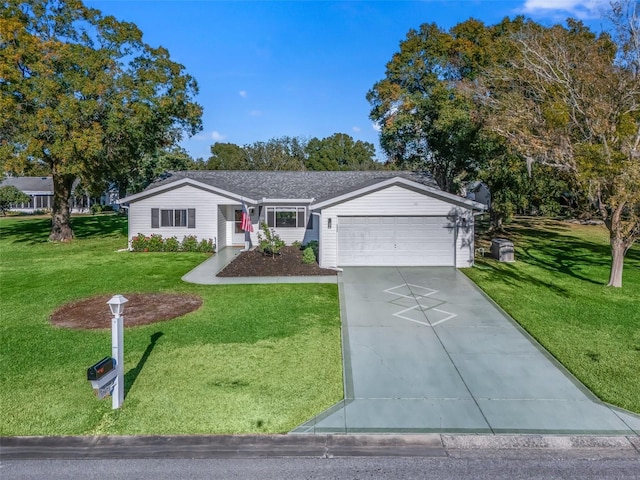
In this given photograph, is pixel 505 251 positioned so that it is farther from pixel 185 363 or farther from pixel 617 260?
pixel 185 363

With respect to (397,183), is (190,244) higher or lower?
lower

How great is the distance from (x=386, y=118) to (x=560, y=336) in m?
20.4

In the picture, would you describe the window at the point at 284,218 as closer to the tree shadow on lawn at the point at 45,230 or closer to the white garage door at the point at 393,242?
the white garage door at the point at 393,242

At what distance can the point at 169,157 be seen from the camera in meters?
39.7

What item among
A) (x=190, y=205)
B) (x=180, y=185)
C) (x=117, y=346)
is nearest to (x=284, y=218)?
(x=190, y=205)

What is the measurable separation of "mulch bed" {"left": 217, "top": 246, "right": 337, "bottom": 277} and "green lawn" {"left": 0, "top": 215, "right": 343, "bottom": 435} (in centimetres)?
199

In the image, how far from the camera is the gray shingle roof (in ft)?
75.9

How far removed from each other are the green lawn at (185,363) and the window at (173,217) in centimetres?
764

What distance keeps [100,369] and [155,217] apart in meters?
17.3

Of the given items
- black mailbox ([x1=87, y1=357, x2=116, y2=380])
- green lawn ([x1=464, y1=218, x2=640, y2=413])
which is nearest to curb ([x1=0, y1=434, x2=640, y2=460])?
black mailbox ([x1=87, y1=357, x2=116, y2=380])

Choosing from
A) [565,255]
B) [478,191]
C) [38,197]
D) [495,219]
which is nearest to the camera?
[565,255]

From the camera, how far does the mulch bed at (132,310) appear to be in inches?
407

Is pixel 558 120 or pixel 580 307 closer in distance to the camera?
pixel 580 307

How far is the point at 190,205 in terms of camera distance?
21.9m
